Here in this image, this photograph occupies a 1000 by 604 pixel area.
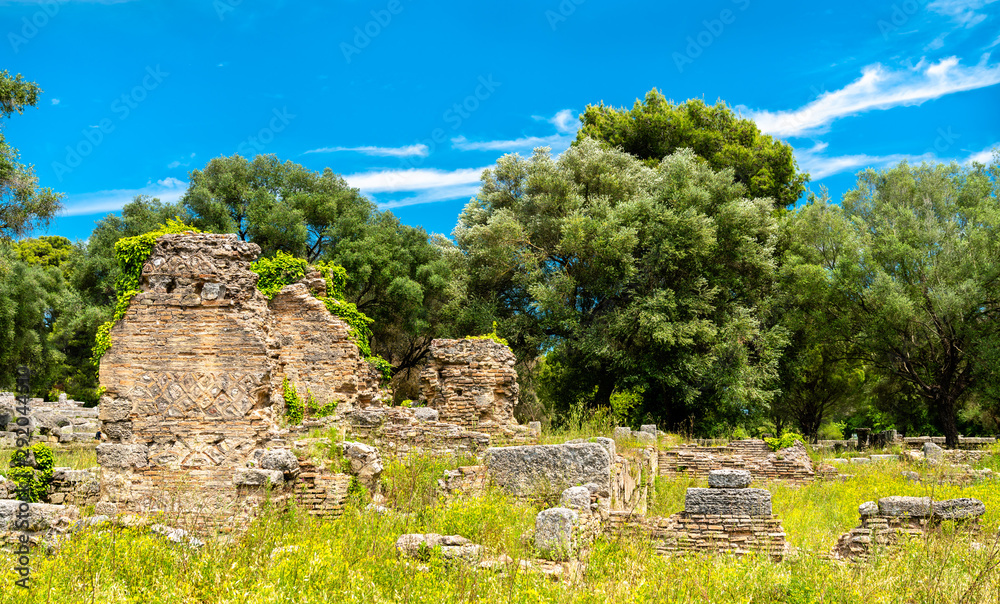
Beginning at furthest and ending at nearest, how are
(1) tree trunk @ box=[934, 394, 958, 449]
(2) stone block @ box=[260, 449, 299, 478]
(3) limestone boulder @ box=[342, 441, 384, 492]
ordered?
(1) tree trunk @ box=[934, 394, 958, 449] → (3) limestone boulder @ box=[342, 441, 384, 492] → (2) stone block @ box=[260, 449, 299, 478]

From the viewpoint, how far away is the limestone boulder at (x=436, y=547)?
5812 millimetres

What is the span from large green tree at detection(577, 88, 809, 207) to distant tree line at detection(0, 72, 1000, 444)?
3.7 inches

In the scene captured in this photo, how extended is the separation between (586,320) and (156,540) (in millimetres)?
19116

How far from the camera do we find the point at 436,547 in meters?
5.68

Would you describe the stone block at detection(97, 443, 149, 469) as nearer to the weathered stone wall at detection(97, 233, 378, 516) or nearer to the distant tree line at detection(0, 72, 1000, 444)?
the weathered stone wall at detection(97, 233, 378, 516)

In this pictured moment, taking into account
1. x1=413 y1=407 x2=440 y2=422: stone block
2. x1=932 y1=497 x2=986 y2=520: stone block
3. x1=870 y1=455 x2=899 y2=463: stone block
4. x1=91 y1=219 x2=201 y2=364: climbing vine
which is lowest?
x1=870 y1=455 x2=899 y2=463: stone block

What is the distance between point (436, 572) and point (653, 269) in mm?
18852

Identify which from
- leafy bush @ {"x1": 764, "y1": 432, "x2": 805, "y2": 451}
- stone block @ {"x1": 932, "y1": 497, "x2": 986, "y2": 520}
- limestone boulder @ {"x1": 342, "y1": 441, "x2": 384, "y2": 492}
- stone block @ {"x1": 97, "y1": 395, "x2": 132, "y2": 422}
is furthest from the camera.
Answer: leafy bush @ {"x1": 764, "y1": 432, "x2": 805, "y2": 451}

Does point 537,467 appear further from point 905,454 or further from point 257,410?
point 905,454

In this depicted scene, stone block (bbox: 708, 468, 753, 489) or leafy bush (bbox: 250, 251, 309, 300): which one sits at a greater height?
leafy bush (bbox: 250, 251, 309, 300)

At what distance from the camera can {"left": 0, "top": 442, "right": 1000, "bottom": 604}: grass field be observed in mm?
4688

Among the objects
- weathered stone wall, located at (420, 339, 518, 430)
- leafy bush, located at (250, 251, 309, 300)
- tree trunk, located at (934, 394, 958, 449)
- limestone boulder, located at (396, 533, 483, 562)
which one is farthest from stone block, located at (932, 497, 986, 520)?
tree trunk, located at (934, 394, 958, 449)

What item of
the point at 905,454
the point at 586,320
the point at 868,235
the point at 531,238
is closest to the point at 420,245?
the point at 531,238

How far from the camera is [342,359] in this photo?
15.5m
